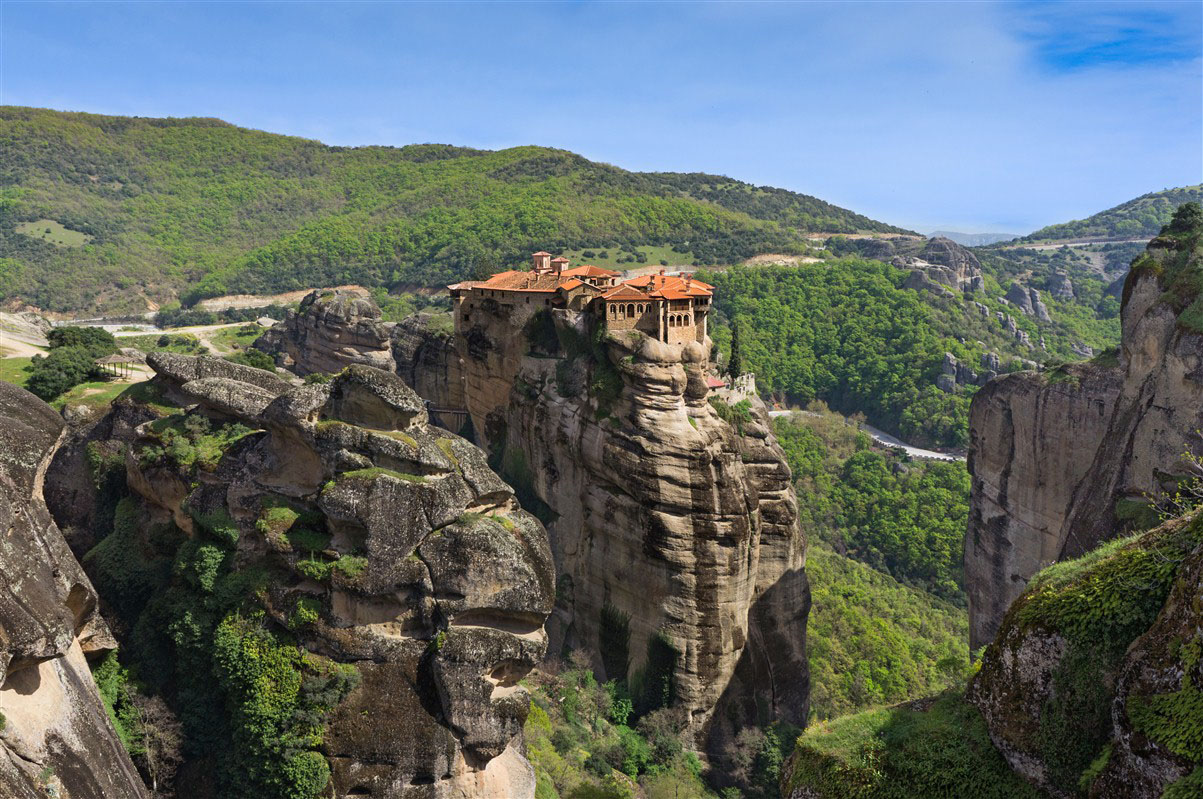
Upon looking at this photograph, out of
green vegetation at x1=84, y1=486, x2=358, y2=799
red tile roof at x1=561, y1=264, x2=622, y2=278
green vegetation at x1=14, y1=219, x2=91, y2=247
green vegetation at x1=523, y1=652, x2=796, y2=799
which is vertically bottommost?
green vegetation at x1=523, y1=652, x2=796, y2=799

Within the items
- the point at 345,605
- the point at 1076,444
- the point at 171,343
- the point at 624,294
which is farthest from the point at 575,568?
the point at 171,343

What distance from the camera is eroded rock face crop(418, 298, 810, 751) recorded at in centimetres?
3219

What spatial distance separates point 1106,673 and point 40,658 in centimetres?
1792

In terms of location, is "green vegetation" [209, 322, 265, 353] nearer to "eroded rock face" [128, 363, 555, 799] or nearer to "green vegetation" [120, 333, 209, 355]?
"green vegetation" [120, 333, 209, 355]

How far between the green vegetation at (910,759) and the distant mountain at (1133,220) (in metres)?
186

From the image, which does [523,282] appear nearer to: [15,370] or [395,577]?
[395,577]

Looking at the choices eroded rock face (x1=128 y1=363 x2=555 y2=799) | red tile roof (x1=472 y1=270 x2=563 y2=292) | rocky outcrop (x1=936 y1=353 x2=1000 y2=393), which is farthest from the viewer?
rocky outcrop (x1=936 y1=353 x2=1000 y2=393)

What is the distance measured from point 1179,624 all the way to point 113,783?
754 inches

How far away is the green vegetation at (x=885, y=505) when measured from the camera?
57656 mm

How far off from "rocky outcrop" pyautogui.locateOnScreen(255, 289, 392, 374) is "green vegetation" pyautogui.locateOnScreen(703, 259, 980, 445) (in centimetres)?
3587

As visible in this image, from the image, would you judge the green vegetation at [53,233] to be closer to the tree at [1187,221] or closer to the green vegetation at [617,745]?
the green vegetation at [617,745]

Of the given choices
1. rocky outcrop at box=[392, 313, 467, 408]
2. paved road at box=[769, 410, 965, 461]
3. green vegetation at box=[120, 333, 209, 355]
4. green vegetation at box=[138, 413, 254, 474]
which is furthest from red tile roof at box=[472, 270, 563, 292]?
paved road at box=[769, 410, 965, 461]

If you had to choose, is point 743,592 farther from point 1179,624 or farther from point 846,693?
point 1179,624

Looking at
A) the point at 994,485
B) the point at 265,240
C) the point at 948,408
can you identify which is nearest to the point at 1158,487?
the point at 994,485
